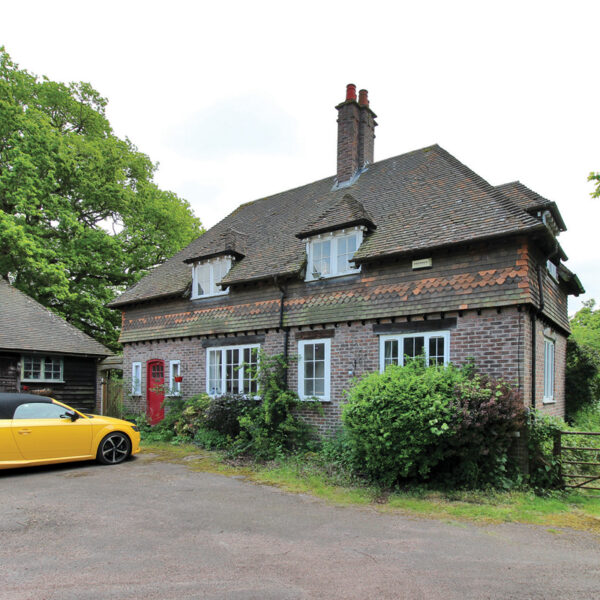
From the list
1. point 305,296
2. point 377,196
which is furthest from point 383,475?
point 377,196

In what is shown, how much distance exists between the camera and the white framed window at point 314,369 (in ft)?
39.9

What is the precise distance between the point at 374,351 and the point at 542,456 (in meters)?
4.02

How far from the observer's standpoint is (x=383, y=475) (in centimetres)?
880

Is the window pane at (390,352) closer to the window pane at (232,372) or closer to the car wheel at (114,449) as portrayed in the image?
the window pane at (232,372)

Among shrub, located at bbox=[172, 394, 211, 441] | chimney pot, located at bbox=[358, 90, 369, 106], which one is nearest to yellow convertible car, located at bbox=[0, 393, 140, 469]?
shrub, located at bbox=[172, 394, 211, 441]

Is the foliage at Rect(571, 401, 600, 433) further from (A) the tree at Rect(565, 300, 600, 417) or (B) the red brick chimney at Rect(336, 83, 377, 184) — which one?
(B) the red brick chimney at Rect(336, 83, 377, 184)

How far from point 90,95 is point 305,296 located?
19548 millimetres

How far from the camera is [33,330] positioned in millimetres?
18203

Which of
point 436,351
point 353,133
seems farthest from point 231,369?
point 353,133

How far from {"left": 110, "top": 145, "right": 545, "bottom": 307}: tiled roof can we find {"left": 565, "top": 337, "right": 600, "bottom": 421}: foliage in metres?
6.47

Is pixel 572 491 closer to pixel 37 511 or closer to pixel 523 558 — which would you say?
pixel 523 558

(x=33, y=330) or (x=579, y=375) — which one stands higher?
(x=33, y=330)

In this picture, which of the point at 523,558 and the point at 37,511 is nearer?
the point at 523,558

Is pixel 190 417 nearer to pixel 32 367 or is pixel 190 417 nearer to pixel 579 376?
pixel 32 367
